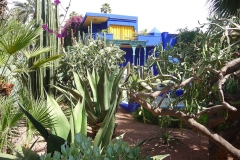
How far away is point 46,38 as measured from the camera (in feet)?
19.9

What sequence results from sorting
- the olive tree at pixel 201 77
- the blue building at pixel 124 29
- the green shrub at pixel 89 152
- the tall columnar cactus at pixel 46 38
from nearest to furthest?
the green shrub at pixel 89 152, the olive tree at pixel 201 77, the tall columnar cactus at pixel 46 38, the blue building at pixel 124 29

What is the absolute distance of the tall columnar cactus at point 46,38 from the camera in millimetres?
5781

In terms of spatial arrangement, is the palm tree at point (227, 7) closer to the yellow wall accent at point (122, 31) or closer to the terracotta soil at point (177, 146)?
the terracotta soil at point (177, 146)

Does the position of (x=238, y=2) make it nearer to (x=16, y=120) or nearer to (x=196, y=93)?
(x=196, y=93)

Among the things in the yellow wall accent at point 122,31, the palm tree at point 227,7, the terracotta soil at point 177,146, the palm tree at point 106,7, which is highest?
the palm tree at point 106,7

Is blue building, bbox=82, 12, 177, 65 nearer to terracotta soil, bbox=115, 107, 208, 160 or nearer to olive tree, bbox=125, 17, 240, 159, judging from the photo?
terracotta soil, bbox=115, 107, 208, 160

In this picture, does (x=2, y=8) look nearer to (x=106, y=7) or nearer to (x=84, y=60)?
(x=84, y=60)

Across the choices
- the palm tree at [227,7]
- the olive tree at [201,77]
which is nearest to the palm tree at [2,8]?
the olive tree at [201,77]

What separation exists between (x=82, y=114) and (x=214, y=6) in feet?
18.3

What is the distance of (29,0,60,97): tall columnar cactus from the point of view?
578cm

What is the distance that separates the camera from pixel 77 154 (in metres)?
1.65

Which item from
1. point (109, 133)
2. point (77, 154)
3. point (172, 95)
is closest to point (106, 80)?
point (172, 95)

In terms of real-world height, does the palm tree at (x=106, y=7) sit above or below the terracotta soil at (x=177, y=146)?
above

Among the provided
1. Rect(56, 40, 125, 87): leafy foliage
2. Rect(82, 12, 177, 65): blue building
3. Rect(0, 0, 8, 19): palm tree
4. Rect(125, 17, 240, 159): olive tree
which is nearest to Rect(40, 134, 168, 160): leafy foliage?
Rect(125, 17, 240, 159): olive tree
